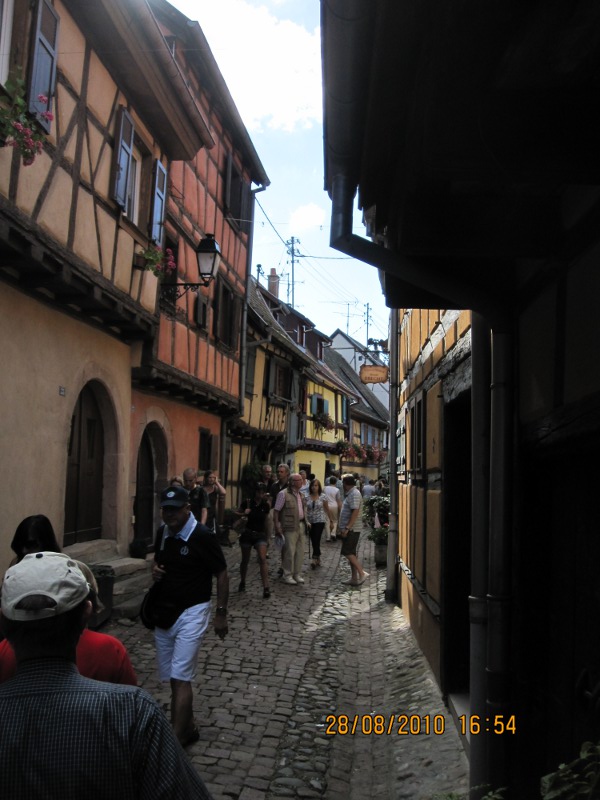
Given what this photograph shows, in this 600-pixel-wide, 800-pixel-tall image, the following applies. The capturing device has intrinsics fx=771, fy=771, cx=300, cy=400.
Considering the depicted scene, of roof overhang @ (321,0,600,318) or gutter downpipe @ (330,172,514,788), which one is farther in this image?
gutter downpipe @ (330,172,514,788)

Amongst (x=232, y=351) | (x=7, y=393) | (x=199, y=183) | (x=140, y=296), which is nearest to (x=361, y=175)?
(x=7, y=393)

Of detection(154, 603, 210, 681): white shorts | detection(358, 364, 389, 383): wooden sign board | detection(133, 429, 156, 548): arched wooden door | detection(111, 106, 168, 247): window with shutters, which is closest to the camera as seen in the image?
detection(154, 603, 210, 681): white shorts

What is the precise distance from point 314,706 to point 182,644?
5.29 feet

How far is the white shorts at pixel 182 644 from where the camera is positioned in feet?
15.3

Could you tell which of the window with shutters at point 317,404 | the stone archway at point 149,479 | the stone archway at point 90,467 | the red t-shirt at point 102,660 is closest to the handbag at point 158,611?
the red t-shirt at point 102,660

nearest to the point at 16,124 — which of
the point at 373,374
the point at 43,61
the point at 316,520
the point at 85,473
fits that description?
the point at 43,61

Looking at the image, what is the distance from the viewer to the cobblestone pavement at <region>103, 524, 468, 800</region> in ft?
14.4

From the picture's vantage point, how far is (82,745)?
1.61m

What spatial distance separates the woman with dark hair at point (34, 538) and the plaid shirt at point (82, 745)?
2603mm

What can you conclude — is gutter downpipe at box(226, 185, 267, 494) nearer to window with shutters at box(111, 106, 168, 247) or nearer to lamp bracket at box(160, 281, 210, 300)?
lamp bracket at box(160, 281, 210, 300)

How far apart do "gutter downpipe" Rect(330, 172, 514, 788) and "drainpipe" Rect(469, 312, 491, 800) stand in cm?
2

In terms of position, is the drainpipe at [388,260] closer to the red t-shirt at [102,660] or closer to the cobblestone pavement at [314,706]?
the red t-shirt at [102,660]

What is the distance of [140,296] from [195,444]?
5041 millimetres
